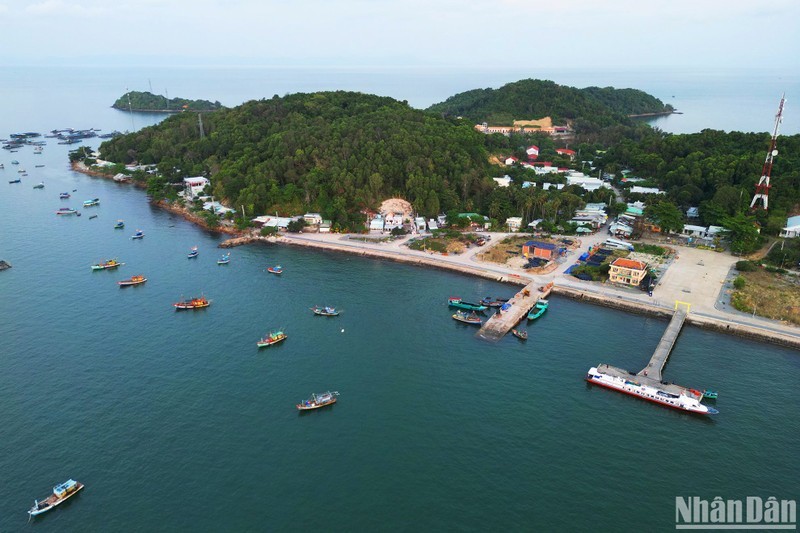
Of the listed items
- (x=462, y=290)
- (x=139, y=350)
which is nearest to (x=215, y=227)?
(x=139, y=350)

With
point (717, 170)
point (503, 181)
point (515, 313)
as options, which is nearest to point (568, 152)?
point (503, 181)

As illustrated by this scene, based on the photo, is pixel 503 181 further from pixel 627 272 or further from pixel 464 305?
pixel 464 305

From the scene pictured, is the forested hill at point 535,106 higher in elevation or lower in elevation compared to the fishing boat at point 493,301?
higher

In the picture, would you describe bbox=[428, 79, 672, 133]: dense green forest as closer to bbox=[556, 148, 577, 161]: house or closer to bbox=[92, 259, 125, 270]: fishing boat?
bbox=[556, 148, 577, 161]: house

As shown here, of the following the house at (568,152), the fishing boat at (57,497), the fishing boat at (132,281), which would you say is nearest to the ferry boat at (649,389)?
the fishing boat at (57,497)

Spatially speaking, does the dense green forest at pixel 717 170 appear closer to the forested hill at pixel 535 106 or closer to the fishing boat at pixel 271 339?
the forested hill at pixel 535 106

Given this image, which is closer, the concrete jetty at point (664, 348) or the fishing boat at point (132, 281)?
the concrete jetty at point (664, 348)

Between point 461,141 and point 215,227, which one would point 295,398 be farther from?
point 461,141
